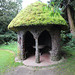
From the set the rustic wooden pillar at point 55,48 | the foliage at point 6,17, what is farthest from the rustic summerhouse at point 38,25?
the foliage at point 6,17

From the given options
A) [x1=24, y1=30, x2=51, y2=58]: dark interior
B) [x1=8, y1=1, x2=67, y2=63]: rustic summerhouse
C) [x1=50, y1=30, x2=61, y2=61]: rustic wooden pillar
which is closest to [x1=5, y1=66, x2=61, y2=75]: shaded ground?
[x1=8, y1=1, x2=67, y2=63]: rustic summerhouse

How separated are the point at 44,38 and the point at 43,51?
5.76 feet

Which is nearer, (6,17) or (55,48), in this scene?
(55,48)

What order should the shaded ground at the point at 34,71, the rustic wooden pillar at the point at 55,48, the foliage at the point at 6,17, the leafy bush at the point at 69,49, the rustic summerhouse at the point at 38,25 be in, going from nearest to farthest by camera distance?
the shaded ground at the point at 34,71, the rustic summerhouse at the point at 38,25, the rustic wooden pillar at the point at 55,48, the leafy bush at the point at 69,49, the foliage at the point at 6,17

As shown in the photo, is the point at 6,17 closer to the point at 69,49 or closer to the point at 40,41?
the point at 40,41

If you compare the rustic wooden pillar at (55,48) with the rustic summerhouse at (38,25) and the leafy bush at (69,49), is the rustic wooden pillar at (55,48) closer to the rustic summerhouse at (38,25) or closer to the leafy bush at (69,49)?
the rustic summerhouse at (38,25)

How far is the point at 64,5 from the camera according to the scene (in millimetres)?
12398

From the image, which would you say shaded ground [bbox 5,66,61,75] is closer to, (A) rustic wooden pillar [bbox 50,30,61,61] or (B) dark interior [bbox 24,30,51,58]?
(A) rustic wooden pillar [bbox 50,30,61,61]

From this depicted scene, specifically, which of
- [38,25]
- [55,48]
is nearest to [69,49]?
[55,48]

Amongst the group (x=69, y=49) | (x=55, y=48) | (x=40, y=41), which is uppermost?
(x=40, y=41)

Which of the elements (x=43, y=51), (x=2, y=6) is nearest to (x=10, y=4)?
(x=2, y=6)

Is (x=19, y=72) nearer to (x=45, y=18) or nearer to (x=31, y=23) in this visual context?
(x=31, y=23)

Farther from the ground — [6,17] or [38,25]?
[6,17]

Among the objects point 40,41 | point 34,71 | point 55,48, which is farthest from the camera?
point 40,41
